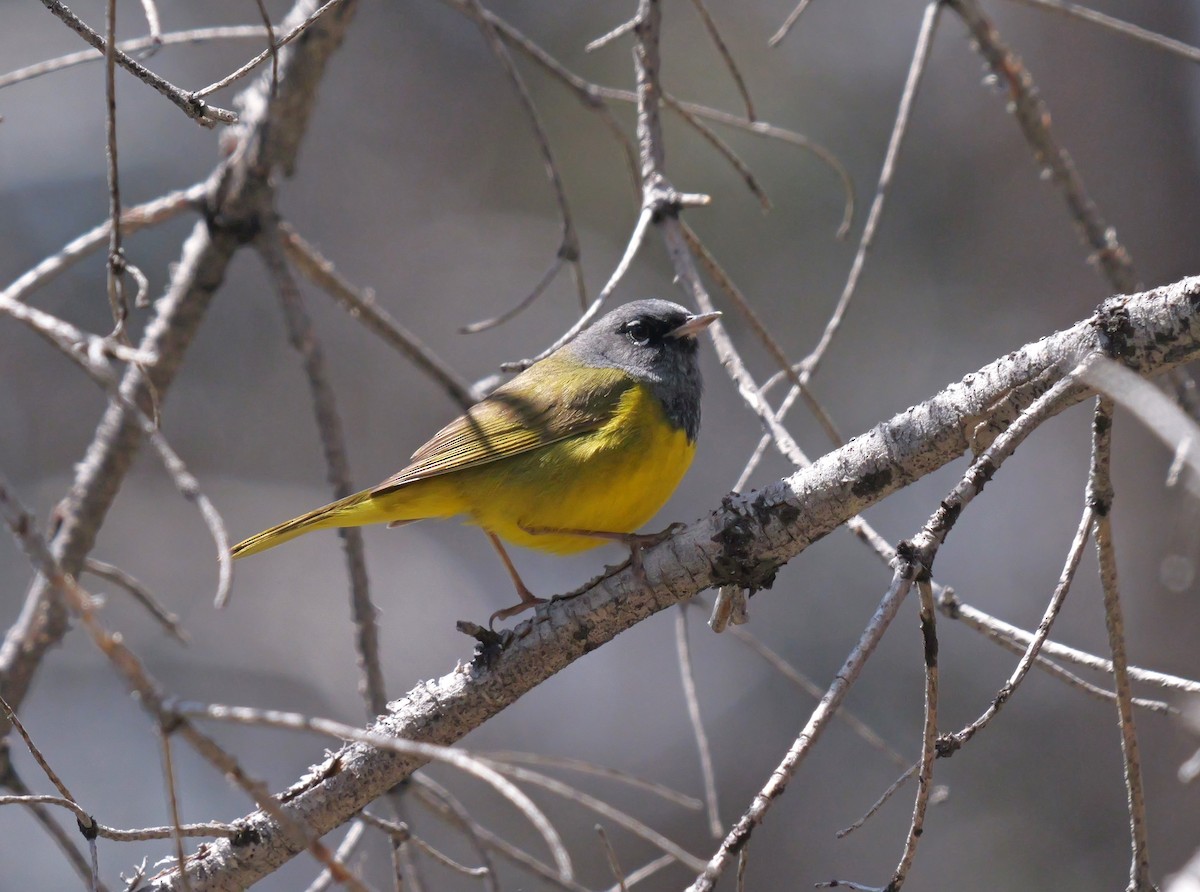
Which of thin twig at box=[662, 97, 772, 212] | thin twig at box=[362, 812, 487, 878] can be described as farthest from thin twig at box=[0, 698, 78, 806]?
thin twig at box=[662, 97, 772, 212]

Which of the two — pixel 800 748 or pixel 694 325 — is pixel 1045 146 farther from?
pixel 800 748

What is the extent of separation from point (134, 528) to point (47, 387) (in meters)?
1.51

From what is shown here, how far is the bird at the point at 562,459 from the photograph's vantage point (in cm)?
370

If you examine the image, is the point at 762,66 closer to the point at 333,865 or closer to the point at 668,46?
the point at 668,46

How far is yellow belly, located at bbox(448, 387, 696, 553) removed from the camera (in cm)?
371

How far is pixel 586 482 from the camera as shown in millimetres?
3738

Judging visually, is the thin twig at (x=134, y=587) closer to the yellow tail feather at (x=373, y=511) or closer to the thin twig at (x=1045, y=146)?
the yellow tail feather at (x=373, y=511)

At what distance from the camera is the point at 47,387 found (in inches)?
385

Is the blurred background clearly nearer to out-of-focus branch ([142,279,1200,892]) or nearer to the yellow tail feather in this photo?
the yellow tail feather

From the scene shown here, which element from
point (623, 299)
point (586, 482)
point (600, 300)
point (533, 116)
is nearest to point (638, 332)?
point (586, 482)

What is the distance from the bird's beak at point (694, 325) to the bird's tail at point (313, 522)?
4.02ft

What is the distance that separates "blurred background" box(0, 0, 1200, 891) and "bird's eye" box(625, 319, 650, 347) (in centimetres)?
432

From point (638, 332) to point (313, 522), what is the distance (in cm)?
162

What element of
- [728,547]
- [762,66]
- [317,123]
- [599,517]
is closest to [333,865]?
[728,547]
